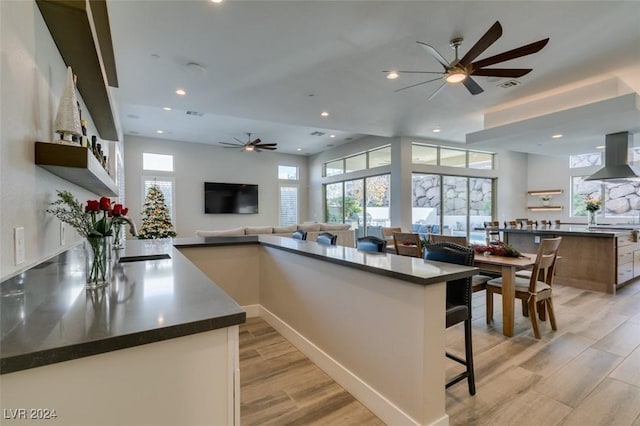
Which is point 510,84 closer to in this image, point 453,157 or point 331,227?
point 453,157

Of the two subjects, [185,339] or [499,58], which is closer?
[185,339]

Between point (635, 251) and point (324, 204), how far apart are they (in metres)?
7.47

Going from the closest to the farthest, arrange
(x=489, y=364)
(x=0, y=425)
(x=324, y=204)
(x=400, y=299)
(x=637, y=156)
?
(x=0, y=425)
(x=400, y=299)
(x=489, y=364)
(x=637, y=156)
(x=324, y=204)

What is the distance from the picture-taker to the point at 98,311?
0.96 m

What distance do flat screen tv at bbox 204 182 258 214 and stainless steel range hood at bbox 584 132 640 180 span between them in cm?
853

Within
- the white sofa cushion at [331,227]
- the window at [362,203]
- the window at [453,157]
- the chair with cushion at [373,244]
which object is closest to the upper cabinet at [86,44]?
the chair with cushion at [373,244]

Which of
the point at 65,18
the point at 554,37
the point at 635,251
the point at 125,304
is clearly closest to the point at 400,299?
the point at 125,304

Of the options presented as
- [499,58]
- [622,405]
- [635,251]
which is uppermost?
[499,58]

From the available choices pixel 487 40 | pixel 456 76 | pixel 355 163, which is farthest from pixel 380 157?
pixel 487 40

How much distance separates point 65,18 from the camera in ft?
4.66

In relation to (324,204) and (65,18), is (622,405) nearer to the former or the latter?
(65,18)

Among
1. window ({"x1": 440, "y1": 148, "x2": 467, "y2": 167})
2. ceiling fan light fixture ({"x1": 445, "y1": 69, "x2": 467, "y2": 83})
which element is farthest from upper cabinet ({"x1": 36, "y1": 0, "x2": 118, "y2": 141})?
window ({"x1": 440, "y1": 148, "x2": 467, "y2": 167})

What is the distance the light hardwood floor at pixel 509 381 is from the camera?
1854 millimetres

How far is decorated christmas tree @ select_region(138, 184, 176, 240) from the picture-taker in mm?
6602
